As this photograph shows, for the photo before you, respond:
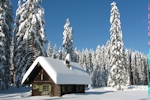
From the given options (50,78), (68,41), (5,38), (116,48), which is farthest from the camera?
(68,41)

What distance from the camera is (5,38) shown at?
37875 mm

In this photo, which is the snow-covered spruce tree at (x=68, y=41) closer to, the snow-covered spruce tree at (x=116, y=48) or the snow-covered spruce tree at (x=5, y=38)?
the snow-covered spruce tree at (x=116, y=48)

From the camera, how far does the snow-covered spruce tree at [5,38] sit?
3469 centimetres

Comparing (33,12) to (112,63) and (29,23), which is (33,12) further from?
(112,63)

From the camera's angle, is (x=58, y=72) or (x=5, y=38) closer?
(x=58, y=72)

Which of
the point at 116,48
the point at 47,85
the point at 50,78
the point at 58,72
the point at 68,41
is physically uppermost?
the point at 68,41

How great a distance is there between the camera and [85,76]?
113ft

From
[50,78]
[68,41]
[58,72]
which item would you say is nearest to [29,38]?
[50,78]

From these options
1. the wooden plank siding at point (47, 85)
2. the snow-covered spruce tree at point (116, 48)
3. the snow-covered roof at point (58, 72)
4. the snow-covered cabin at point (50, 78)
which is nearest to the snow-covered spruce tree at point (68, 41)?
the snow-covered spruce tree at point (116, 48)

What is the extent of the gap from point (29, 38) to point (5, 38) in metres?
4.49

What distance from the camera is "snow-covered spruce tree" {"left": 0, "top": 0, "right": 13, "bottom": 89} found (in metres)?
34.7

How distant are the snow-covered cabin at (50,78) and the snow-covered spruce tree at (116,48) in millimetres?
17230

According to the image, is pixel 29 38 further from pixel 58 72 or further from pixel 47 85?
pixel 58 72

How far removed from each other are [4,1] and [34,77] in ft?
52.3
